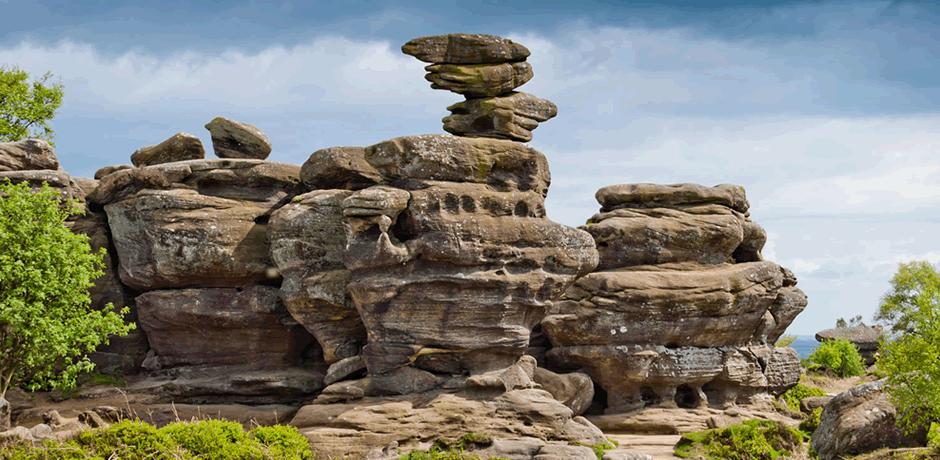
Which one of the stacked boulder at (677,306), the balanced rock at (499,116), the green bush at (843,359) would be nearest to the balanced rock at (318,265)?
the balanced rock at (499,116)

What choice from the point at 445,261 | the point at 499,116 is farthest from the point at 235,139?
the point at 445,261

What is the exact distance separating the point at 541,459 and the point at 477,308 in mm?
5438

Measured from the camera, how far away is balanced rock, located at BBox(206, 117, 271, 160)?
101 feet

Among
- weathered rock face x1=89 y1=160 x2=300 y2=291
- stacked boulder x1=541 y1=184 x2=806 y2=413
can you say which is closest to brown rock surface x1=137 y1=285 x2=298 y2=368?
weathered rock face x1=89 y1=160 x2=300 y2=291

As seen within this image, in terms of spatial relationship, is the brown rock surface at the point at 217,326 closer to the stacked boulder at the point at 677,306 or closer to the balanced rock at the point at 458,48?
the stacked boulder at the point at 677,306

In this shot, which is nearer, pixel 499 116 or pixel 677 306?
pixel 499 116

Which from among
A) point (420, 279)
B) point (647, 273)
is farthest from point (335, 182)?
point (647, 273)

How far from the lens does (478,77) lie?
91.3 ft

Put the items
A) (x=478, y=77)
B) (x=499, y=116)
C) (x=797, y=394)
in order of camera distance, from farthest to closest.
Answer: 1. (x=797, y=394)
2. (x=478, y=77)
3. (x=499, y=116)

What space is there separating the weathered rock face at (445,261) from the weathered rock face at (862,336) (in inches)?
1241

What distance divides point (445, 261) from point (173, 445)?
9378 millimetres

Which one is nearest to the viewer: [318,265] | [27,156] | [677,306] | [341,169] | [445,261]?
[445,261]

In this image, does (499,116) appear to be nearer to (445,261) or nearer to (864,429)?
(445,261)

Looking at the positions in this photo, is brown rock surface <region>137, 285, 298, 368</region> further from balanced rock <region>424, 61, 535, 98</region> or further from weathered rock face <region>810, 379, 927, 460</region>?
weathered rock face <region>810, 379, 927, 460</region>
